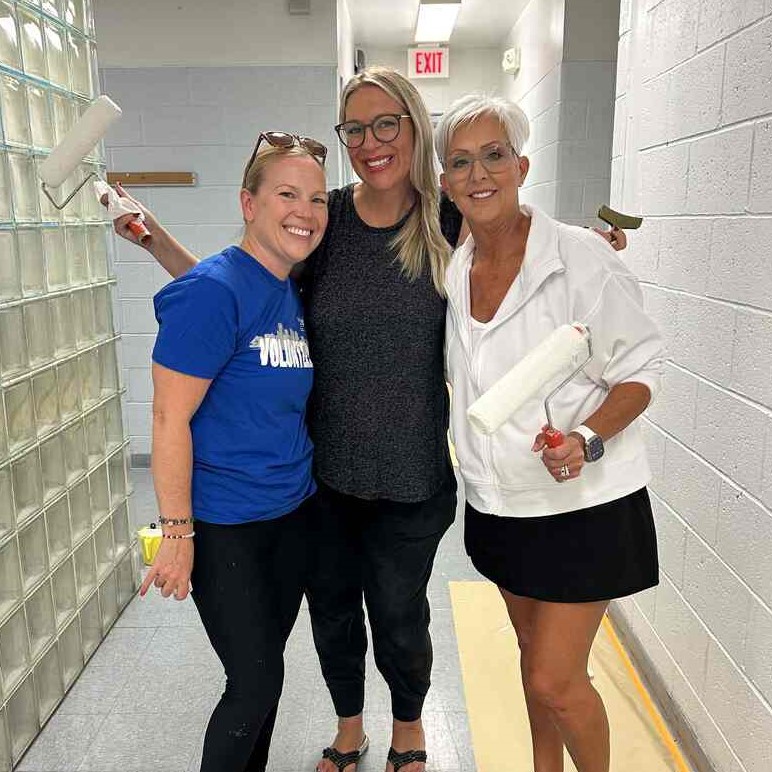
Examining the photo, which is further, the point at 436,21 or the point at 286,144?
the point at 436,21

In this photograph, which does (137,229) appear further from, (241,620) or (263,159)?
(241,620)

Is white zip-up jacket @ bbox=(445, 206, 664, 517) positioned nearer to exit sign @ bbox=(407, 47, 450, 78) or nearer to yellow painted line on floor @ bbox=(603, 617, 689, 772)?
yellow painted line on floor @ bbox=(603, 617, 689, 772)

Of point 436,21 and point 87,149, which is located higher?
point 436,21

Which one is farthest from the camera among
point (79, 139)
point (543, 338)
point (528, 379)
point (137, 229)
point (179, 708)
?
point (179, 708)

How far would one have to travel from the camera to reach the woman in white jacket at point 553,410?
1.32 m

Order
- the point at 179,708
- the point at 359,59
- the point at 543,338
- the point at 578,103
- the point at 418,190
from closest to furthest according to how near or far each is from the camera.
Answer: the point at 543,338 → the point at 418,190 → the point at 179,708 → the point at 578,103 → the point at 359,59

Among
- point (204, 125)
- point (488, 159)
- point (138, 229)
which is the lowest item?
point (138, 229)

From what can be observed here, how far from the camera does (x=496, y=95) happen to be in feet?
4.71

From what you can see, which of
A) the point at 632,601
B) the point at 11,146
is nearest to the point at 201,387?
the point at 11,146

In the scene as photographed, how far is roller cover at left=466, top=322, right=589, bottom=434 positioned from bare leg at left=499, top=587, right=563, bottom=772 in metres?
0.54

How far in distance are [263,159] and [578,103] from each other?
323cm

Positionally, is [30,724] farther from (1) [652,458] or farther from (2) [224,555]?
(1) [652,458]

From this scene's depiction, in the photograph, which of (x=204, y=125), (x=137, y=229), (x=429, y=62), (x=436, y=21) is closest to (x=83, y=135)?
(x=137, y=229)

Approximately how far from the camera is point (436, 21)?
18.3 ft
